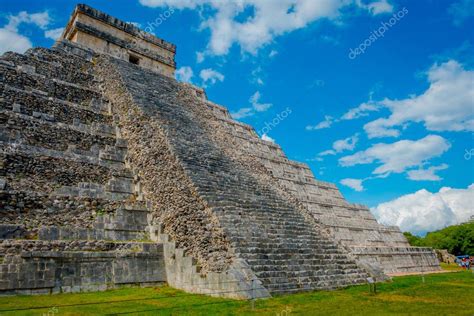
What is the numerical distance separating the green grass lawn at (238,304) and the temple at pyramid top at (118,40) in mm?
15652

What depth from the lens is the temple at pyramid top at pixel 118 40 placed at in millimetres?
20109

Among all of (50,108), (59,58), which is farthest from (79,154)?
(59,58)

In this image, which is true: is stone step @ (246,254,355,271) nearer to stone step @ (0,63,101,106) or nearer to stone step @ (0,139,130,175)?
stone step @ (0,139,130,175)

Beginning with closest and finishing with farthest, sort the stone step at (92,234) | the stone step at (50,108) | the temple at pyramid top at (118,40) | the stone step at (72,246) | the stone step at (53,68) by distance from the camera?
the stone step at (72,246), the stone step at (92,234), the stone step at (50,108), the stone step at (53,68), the temple at pyramid top at (118,40)

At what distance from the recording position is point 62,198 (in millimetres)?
10141

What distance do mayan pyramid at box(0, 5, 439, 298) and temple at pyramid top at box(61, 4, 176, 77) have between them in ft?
8.45

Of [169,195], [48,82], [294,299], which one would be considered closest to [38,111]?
[48,82]

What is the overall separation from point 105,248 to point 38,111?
21.1 ft

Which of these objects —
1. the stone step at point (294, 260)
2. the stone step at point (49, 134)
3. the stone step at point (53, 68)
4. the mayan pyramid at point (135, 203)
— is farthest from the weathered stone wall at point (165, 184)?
the stone step at point (53, 68)

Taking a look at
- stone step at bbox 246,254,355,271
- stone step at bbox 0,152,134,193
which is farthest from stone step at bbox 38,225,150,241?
stone step at bbox 246,254,355,271

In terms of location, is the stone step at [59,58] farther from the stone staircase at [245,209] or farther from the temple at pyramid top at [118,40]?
the temple at pyramid top at [118,40]

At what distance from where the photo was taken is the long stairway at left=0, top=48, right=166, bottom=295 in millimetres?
8531

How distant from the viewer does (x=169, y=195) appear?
11031 millimetres

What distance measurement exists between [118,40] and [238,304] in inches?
723
